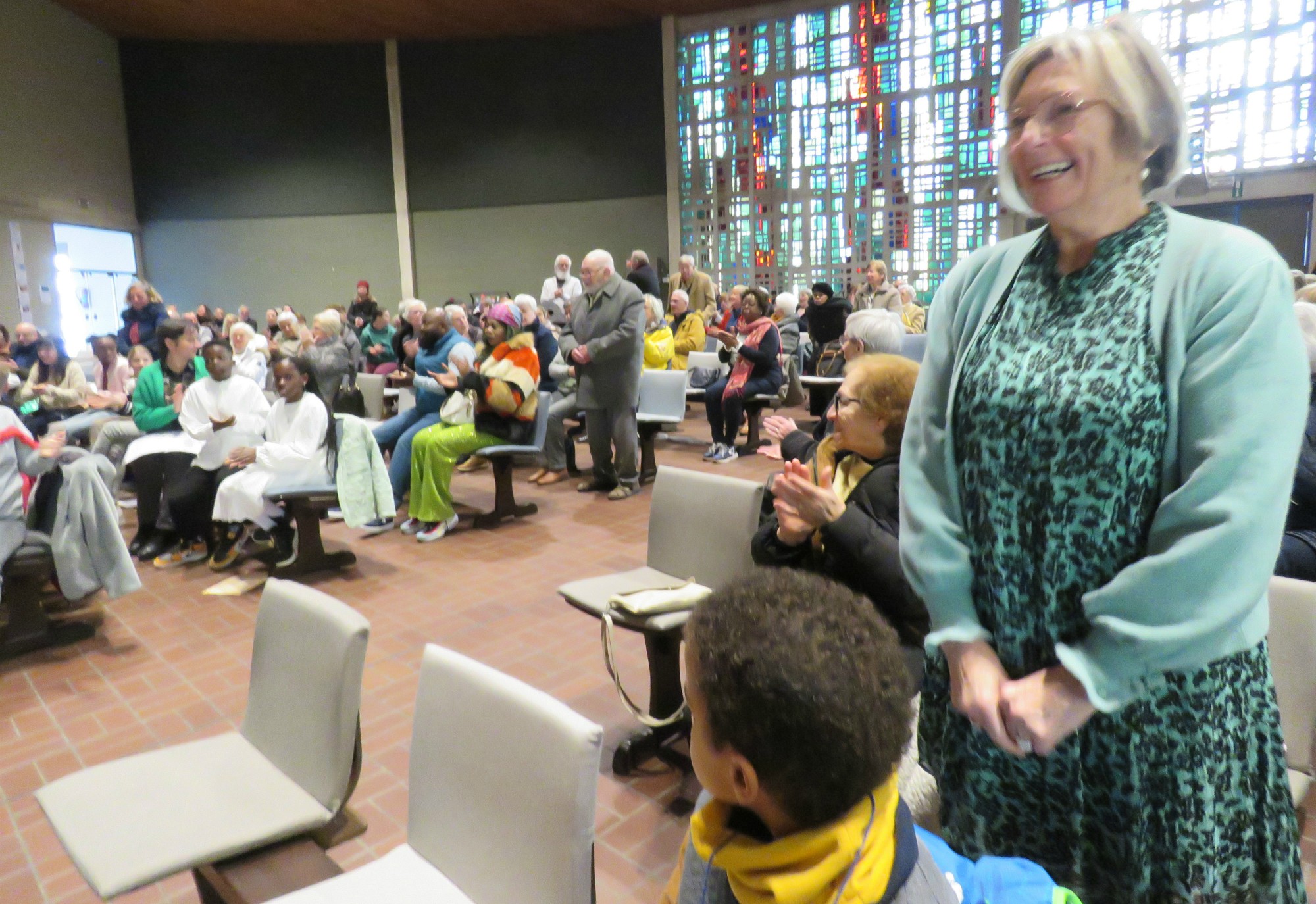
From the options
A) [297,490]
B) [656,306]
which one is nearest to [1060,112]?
[297,490]

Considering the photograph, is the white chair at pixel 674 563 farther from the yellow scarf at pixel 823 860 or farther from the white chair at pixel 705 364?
the white chair at pixel 705 364

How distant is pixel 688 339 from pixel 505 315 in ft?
11.2

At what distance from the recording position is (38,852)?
7.97 ft

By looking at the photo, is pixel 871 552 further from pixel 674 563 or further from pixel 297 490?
pixel 297 490

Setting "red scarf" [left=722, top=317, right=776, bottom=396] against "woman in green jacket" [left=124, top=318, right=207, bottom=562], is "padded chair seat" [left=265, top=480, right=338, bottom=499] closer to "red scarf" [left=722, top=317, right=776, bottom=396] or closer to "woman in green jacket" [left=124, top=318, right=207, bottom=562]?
"woman in green jacket" [left=124, top=318, right=207, bottom=562]

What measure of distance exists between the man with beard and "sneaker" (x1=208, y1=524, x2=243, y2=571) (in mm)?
820

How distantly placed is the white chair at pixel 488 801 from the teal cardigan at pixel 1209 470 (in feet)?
2.62

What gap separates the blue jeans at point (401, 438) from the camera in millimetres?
6004

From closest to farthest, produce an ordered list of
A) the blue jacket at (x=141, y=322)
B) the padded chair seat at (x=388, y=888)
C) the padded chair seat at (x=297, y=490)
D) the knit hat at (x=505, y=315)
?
the padded chair seat at (x=388, y=888) < the padded chair seat at (x=297, y=490) < the knit hat at (x=505, y=315) < the blue jacket at (x=141, y=322)

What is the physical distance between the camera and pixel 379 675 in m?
3.49

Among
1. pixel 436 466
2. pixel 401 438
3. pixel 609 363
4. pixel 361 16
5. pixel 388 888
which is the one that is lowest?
pixel 388 888

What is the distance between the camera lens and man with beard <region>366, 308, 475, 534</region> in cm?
600

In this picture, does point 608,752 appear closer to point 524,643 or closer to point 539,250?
point 524,643

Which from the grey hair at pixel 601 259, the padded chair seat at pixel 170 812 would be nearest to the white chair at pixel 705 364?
the grey hair at pixel 601 259
